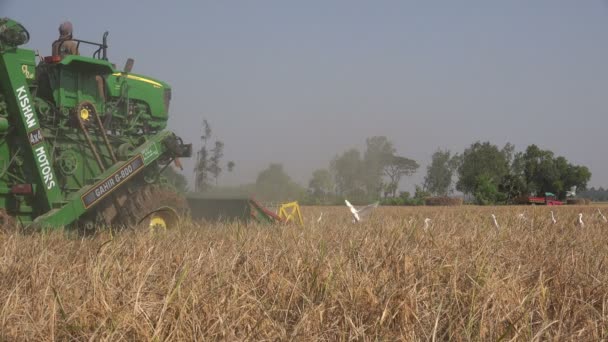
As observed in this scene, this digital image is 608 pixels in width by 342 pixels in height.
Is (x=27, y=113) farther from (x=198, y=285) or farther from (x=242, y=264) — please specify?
(x=198, y=285)

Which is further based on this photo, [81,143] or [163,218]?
[163,218]

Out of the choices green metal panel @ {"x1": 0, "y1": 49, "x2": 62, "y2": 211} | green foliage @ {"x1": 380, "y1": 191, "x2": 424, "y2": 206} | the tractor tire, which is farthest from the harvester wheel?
green foliage @ {"x1": 380, "y1": 191, "x2": 424, "y2": 206}

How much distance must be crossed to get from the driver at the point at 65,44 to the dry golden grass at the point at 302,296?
3.82m

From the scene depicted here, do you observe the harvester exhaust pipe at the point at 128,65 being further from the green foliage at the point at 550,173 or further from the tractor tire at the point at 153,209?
the green foliage at the point at 550,173

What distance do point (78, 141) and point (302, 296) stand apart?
5.35 m

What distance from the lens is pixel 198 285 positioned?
3.21m

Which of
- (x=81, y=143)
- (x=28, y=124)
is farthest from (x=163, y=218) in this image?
(x=28, y=124)

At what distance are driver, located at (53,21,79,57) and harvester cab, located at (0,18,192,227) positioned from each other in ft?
0.44

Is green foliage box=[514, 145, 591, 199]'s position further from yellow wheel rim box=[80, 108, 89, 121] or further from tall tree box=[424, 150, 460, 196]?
yellow wheel rim box=[80, 108, 89, 121]

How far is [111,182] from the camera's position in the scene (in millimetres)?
7574

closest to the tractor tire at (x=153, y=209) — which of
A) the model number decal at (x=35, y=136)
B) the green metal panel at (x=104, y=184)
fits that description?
the green metal panel at (x=104, y=184)

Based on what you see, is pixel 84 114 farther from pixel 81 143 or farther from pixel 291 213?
pixel 291 213

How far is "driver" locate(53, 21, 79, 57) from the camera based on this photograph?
25.5 ft

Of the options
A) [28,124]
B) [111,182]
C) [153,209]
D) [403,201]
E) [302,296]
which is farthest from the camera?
[403,201]
